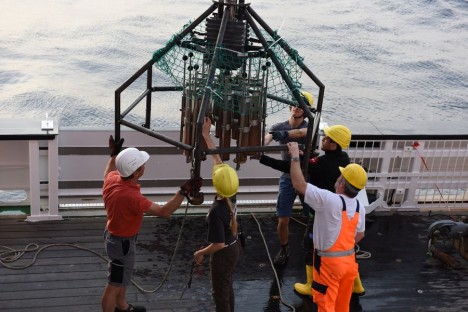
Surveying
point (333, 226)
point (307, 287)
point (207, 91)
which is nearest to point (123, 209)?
point (207, 91)

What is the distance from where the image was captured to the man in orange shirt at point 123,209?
3.56 meters

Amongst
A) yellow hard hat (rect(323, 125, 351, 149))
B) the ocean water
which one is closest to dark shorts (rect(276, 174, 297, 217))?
yellow hard hat (rect(323, 125, 351, 149))

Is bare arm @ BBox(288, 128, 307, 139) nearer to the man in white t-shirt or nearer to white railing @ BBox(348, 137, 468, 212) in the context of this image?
the man in white t-shirt

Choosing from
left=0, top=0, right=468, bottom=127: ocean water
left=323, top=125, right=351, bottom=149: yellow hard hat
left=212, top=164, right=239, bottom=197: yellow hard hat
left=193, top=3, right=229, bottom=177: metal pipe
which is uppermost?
left=193, top=3, right=229, bottom=177: metal pipe

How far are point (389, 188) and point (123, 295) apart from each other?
123 inches

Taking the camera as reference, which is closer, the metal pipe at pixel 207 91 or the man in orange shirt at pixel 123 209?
the metal pipe at pixel 207 91

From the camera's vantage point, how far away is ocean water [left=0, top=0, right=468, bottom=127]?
56.9ft

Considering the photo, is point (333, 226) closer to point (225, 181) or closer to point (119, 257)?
point (225, 181)

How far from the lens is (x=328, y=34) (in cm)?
2270

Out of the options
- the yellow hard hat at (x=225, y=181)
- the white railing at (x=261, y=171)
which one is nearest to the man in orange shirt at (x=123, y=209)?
the yellow hard hat at (x=225, y=181)

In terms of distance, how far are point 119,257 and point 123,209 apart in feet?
1.15

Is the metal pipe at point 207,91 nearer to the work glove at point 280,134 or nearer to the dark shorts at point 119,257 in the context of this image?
the dark shorts at point 119,257

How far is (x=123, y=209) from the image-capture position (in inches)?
142

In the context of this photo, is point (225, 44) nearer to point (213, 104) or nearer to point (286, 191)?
point (213, 104)
